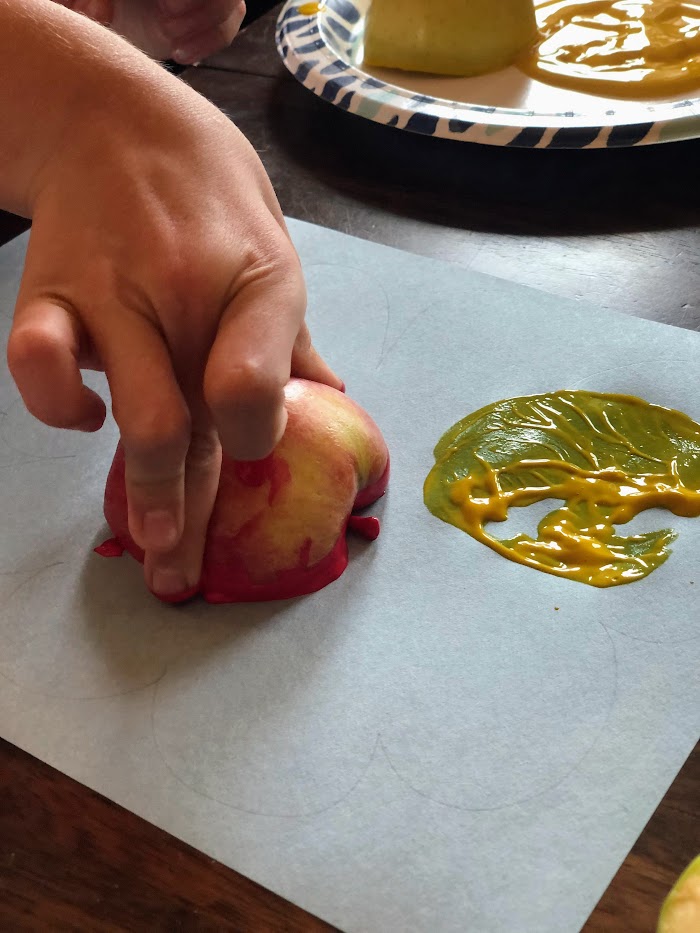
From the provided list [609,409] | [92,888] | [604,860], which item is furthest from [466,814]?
[609,409]

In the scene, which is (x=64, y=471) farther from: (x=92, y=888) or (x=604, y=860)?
(x=604, y=860)

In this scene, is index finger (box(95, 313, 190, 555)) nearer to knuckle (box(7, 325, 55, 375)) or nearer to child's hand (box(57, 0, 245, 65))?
knuckle (box(7, 325, 55, 375))

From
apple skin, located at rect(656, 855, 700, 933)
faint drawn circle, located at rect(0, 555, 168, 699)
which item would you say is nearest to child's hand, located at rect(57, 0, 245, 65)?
faint drawn circle, located at rect(0, 555, 168, 699)

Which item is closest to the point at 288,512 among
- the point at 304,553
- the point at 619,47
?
the point at 304,553

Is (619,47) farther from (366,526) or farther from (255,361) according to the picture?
(255,361)

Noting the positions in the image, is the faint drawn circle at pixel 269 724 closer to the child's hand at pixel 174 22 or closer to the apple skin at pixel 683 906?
the apple skin at pixel 683 906

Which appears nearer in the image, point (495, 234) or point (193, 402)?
point (193, 402)

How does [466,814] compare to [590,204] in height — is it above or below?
below
